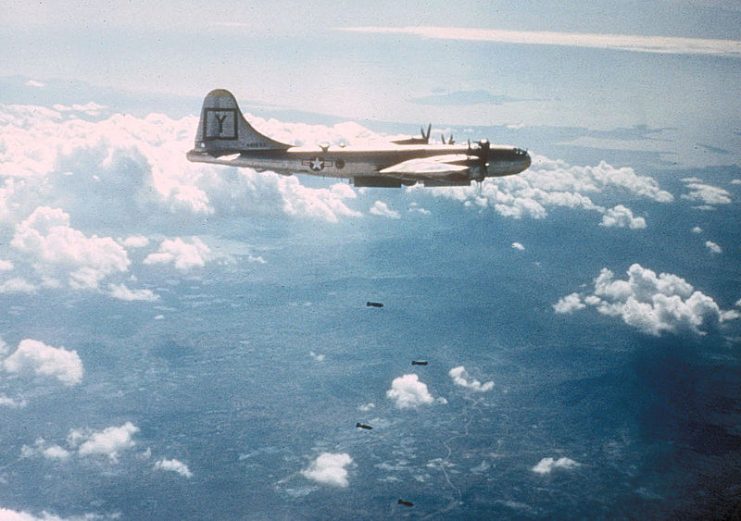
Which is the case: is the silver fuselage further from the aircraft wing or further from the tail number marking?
the aircraft wing

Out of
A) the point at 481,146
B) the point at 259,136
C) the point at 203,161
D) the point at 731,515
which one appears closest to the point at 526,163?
the point at 481,146

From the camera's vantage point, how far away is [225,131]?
186 feet

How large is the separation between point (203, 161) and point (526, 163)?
36.2 metres

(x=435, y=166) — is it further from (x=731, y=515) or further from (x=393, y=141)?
(x=731, y=515)

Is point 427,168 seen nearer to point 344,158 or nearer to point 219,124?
point 344,158

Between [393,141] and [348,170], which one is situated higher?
[393,141]

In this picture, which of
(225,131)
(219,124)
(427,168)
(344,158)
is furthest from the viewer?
(225,131)

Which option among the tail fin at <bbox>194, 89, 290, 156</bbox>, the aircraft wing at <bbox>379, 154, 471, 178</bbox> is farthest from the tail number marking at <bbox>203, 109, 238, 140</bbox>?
the aircraft wing at <bbox>379, 154, 471, 178</bbox>

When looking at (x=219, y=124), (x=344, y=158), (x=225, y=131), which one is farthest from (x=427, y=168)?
(x=219, y=124)

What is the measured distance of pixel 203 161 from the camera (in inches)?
2130

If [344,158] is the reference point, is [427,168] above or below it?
below

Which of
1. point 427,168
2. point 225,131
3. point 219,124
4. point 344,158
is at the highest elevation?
point 219,124

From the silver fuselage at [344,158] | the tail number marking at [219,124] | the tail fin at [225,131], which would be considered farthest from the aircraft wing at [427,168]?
the tail number marking at [219,124]

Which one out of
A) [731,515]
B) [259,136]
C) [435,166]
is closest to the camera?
[435,166]
